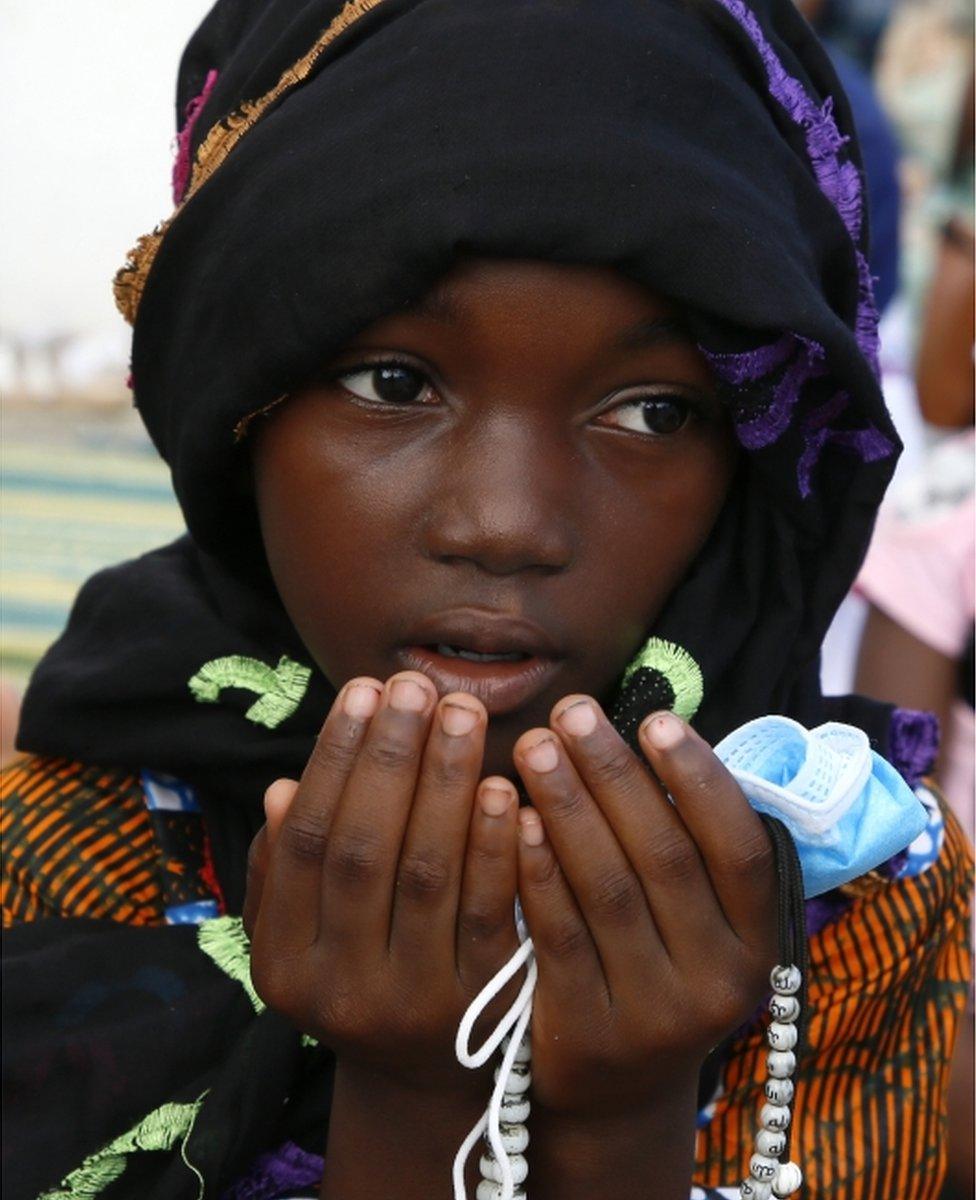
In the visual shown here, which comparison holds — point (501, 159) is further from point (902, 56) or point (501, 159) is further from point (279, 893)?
point (902, 56)

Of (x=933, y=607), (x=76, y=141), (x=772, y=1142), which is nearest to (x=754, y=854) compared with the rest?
(x=772, y=1142)

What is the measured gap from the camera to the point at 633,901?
4.03ft

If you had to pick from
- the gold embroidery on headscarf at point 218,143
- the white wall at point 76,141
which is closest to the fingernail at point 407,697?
the gold embroidery on headscarf at point 218,143

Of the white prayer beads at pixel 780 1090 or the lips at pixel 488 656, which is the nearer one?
the white prayer beads at pixel 780 1090

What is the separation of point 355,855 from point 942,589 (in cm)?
172

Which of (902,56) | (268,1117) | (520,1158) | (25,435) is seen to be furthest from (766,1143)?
(902,56)

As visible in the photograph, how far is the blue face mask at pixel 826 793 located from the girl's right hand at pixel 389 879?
20cm

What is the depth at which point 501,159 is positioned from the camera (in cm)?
140

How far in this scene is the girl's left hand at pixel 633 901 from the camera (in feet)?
3.92

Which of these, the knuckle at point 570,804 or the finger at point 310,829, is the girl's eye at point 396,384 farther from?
the knuckle at point 570,804

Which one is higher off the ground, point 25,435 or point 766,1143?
point 25,435

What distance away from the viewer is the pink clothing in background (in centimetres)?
263

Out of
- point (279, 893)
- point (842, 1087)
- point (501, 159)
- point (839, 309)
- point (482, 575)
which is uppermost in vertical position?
point (501, 159)

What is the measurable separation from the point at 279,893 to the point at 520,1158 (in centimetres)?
29
